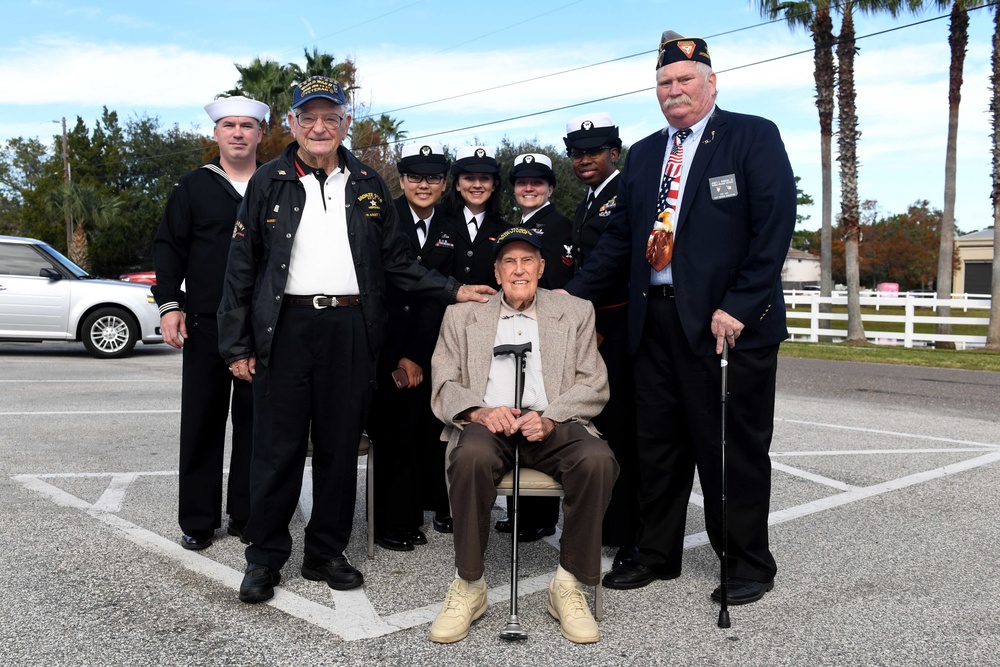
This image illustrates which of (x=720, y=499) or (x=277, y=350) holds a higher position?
(x=277, y=350)

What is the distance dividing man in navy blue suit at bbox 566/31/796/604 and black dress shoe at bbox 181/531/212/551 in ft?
6.91

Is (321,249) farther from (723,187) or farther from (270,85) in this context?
(270,85)

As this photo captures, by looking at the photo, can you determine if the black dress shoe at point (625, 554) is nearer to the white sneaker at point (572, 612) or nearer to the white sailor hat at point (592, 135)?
the white sneaker at point (572, 612)

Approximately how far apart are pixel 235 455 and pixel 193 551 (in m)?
0.53

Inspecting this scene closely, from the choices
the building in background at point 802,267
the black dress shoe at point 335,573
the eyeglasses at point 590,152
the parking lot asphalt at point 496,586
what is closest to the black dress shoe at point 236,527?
the parking lot asphalt at point 496,586

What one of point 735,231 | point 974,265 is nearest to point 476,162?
point 735,231

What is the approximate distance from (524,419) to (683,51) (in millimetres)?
1811

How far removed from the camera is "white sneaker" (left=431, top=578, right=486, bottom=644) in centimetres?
359

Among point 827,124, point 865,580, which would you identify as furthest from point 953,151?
point 865,580

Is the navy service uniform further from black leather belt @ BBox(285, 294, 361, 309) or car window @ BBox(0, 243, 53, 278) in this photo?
car window @ BBox(0, 243, 53, 278)

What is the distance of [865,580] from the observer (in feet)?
14.1

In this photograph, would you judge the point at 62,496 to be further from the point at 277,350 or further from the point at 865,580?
the point at 865,580

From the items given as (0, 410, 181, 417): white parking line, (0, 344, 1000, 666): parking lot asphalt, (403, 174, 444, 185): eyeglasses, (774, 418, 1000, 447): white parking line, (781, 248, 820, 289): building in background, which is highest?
(781, 248, 820, 289): building in background

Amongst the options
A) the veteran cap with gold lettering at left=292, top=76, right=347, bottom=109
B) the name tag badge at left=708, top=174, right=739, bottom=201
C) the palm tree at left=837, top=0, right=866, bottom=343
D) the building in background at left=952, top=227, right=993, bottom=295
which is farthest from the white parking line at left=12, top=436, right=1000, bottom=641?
the building in background at left=952, top=227, right=993, bottom=295
